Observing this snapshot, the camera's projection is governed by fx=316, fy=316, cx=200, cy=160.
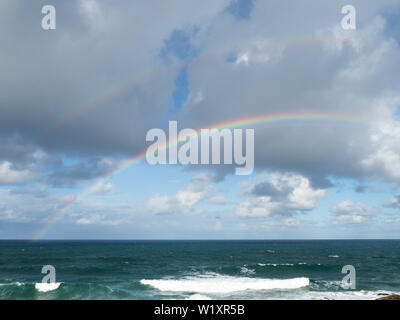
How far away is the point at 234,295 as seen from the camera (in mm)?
28422

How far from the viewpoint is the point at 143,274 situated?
143ft

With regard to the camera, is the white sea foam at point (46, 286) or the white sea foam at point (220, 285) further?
the white sea foam at point (46, 286)

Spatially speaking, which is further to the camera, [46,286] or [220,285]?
[220,285]

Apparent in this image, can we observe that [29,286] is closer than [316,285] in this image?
Yes

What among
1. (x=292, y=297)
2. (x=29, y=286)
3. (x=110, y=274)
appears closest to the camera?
(x=292, y=297)

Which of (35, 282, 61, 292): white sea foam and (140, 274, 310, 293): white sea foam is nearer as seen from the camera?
(140, 274, 310, 293): white sea foam

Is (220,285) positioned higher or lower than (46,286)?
lower
